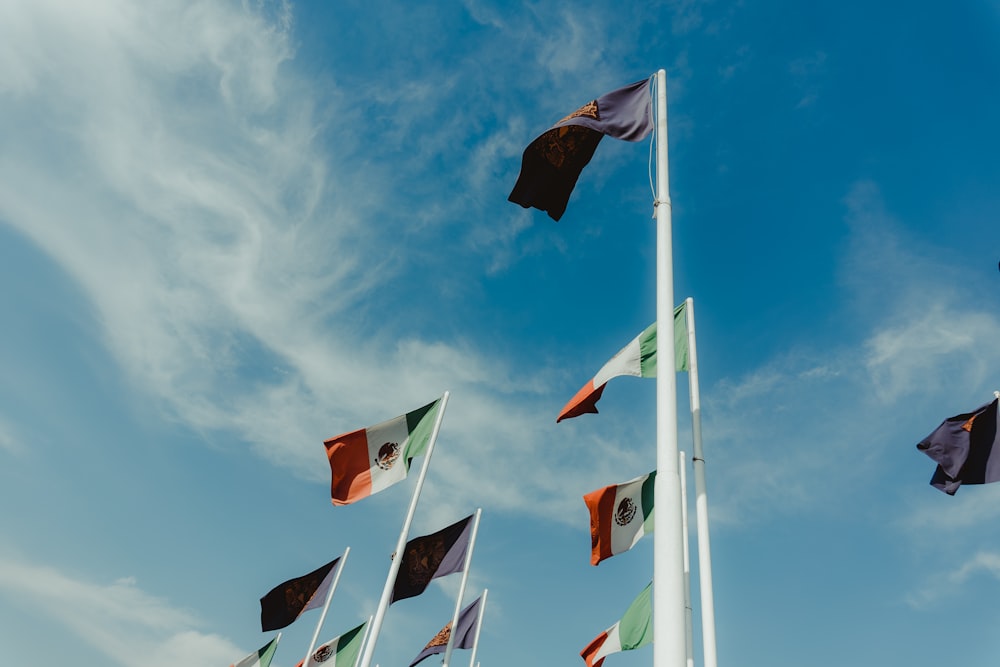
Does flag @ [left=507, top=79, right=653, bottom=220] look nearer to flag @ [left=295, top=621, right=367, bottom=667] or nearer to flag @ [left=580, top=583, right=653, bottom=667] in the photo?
flag @ [left=580, top=583, right=653, bottom=667]

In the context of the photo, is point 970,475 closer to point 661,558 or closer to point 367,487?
point 661,558

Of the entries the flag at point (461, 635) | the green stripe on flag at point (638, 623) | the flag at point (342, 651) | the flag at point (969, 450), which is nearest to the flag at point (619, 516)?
the green stripe on flag at point (638, 623)

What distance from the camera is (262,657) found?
2797 centimetres

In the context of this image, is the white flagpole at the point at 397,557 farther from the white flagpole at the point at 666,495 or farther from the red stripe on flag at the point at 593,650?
the white flagpole at the point at 666,495

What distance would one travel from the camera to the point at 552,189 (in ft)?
29.3

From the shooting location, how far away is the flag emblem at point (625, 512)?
1000 centimetres

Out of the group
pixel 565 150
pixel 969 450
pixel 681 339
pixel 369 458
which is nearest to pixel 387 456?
pixel 369 458

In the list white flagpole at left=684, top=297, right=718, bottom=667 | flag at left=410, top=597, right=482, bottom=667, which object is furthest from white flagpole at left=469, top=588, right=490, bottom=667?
white flagpole at left=684, top=297, right=718, bottom=667

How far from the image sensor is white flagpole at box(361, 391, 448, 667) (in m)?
12.9

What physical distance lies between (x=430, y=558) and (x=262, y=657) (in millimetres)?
17462

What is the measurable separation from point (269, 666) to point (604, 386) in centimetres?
2608

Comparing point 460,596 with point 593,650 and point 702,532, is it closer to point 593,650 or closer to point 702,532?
point 593,650

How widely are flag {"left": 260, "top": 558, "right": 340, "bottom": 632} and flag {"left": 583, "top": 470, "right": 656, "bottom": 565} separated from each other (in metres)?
13.2

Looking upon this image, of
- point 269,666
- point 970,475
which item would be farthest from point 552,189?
point 269,666
